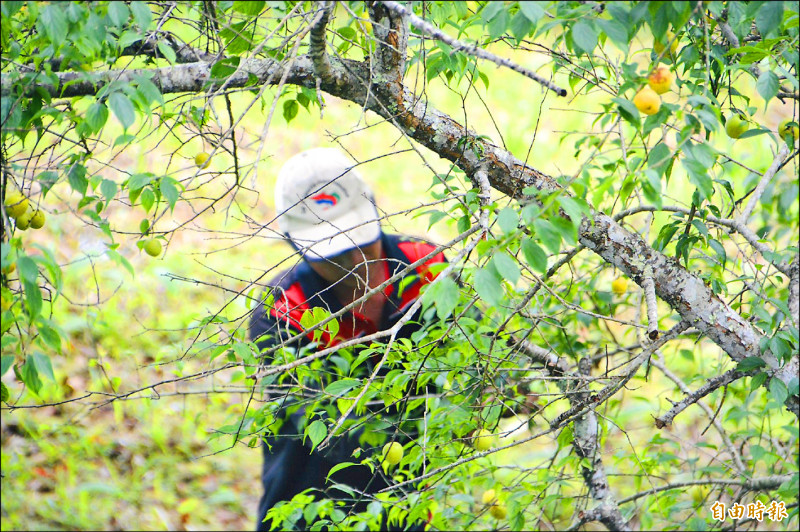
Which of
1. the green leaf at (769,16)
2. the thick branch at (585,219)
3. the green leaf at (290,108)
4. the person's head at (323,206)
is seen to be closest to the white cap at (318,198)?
the person's head at (323,206)

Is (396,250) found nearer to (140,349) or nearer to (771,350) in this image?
(771,350)

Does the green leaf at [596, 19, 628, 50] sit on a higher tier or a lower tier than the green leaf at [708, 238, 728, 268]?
lower

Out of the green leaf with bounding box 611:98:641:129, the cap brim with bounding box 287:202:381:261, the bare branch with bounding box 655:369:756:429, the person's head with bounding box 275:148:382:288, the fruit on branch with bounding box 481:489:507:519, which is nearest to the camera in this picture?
the green leaf with bounding box 611:98:641:129

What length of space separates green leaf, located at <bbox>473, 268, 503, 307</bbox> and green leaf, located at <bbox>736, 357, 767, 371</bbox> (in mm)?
770

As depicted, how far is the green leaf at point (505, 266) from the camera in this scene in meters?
1.13

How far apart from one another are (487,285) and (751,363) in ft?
2.64

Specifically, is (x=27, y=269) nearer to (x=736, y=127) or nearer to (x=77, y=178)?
(x=77, y=178)

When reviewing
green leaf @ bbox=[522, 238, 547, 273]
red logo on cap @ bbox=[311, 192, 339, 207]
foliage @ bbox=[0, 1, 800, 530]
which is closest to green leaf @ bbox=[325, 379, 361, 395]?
foliage @ bbox=[0, 1, 800, 530]

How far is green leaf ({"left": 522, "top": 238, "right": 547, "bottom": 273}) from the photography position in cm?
117

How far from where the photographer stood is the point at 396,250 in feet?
8.88

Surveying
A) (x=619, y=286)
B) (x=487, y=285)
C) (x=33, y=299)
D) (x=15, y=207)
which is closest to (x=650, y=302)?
(x=487, y=285)

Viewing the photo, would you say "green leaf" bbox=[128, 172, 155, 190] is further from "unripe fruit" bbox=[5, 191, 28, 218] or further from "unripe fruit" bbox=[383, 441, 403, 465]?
"unripe fruit" bbox=[383, 441, 403, 465]

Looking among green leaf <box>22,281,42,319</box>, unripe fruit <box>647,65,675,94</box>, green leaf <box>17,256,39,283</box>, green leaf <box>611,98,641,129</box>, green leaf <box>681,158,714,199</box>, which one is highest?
unripe fruit <box>647,65,675,94</box>

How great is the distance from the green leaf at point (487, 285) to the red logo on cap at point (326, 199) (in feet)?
4.57
